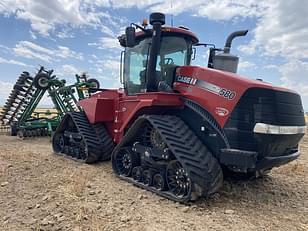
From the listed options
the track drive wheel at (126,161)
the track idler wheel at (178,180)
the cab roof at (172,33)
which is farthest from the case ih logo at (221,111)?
the cab roof at (172,33)

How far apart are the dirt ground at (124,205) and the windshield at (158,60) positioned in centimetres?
202

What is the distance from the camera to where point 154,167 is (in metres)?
5.48

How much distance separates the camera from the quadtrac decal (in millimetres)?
4809

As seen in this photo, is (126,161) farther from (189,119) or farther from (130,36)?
(130,36)

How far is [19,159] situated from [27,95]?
6239 mm

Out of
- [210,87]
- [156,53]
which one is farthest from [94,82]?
[210,87]

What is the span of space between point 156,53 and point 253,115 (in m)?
2.29

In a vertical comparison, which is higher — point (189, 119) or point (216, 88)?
point (216, 88)

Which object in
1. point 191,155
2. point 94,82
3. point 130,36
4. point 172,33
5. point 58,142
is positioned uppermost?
point 172,33

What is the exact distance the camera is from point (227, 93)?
4836 millimetres

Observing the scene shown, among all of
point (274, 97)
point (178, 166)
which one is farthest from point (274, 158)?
point (178, 166)

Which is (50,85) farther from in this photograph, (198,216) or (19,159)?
(198,216)

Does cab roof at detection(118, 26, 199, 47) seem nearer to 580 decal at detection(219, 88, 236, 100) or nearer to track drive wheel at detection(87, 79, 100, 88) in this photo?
580 decal at detection(219, 88, 236, 100)

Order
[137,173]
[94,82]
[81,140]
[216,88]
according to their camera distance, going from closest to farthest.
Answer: [216,88], [137,173], [81,140], [94,82]
